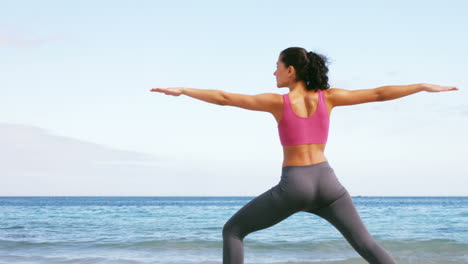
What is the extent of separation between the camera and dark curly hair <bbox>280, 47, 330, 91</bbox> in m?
3.41

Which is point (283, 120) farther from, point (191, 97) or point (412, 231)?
point (412, 231)

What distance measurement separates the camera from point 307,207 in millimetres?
3275

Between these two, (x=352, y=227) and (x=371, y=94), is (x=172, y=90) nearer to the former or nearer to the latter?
(x=371, y=94)

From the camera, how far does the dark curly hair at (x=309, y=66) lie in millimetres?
3412

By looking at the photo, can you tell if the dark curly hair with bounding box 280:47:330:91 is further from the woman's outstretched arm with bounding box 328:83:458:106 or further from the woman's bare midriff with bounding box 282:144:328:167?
the woman's bare midriff with bounding box 282:144:328:167

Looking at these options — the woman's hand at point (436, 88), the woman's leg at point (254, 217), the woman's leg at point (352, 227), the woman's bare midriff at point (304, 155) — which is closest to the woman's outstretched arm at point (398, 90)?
the woman's hand at point (436, 88)

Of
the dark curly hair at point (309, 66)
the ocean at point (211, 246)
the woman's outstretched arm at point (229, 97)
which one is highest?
the dark curly hair at point (309, 66)

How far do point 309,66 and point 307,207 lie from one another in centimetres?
86

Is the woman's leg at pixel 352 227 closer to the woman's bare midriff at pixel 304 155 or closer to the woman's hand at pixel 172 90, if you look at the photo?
the woman's bare midriff at pixel 304 155

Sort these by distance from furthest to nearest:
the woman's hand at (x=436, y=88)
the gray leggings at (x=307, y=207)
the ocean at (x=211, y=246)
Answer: the ocean at (x=211, y=246) < the woman's hand at (x=436, y=88) < the gray leggings at (x=307, y=207)

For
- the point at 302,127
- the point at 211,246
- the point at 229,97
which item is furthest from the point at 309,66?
the point at 211,246

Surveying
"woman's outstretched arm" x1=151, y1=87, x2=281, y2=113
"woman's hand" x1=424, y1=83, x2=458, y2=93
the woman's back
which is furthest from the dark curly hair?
"woman's hand" x1=424, y1=83, x2=458, y2=93

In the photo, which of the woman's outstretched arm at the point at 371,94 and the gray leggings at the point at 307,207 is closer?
the gray leggings at the point at 307,207

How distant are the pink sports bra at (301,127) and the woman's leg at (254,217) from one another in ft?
0.99
